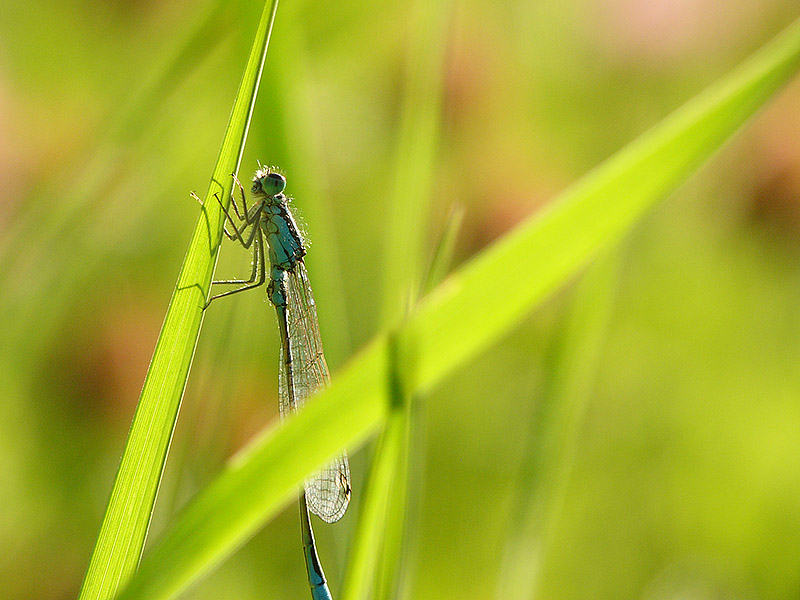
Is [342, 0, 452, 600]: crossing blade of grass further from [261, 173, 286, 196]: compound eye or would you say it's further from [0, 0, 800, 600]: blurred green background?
[261, 173, 286, 196]: compound eye

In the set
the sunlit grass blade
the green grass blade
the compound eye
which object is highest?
the compound eye

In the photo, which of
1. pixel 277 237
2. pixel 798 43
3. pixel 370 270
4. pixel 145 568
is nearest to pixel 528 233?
pixel 798 43

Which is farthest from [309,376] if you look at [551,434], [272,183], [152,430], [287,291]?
[152,430]

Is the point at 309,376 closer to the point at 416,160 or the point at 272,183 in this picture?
the point at 272,183

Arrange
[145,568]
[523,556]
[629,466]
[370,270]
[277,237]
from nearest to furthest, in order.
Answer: [145,568] < [523,556] < [277,237] < [629,466] < [370,270]

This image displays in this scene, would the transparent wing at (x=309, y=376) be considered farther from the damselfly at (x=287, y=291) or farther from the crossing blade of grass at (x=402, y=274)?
the crossing blade of grass at (x=402, y=274)

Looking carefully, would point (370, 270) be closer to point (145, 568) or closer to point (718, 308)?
point (718, 308)

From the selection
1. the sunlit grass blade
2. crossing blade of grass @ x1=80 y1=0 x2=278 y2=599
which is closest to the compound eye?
the sunlit grass blade
